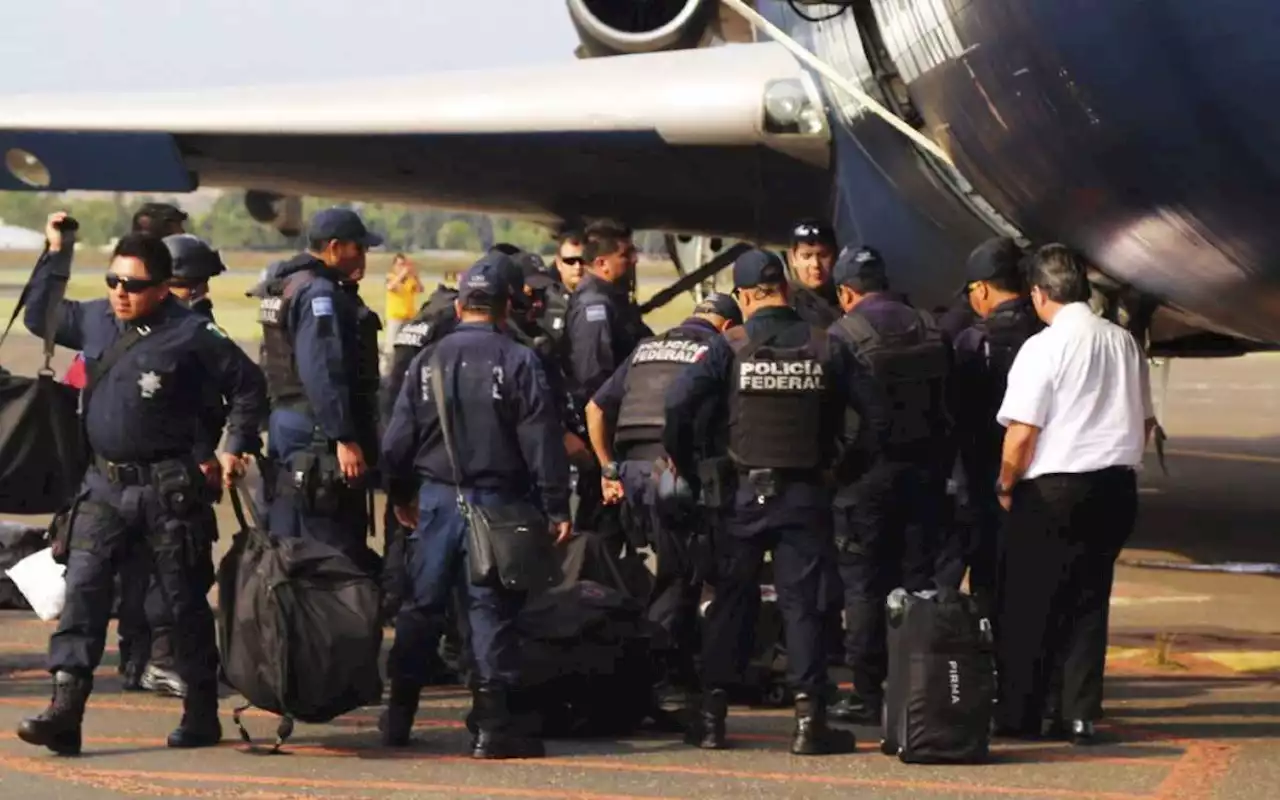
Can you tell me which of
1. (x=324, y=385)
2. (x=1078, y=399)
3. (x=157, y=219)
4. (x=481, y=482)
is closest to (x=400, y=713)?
(x=481, y=482)

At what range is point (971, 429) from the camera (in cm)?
934

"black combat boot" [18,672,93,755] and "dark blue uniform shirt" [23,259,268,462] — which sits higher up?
"dark blue uniform shirt" [23,259,268,462]

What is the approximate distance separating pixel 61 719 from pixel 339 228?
230 centimetres

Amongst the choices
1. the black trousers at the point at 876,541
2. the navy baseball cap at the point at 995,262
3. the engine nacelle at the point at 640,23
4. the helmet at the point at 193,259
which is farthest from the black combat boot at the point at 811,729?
the engine nacelle at the point at 640,23

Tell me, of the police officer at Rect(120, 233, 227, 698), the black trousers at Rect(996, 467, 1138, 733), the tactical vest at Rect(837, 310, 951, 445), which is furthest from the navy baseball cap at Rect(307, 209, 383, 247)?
the black trousers at Rect(996, 467, 1138, 733)

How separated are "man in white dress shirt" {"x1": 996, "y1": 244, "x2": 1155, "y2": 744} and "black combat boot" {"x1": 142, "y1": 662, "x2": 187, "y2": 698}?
129 inches

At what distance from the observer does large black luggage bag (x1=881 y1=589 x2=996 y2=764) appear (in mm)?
7945

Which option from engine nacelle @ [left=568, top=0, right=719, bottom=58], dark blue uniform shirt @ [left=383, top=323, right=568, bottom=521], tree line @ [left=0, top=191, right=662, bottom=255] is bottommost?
dark blue uniform shirt @ [left=383, top=323, right=568, bottom=521]

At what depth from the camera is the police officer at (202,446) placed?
27.6 feet

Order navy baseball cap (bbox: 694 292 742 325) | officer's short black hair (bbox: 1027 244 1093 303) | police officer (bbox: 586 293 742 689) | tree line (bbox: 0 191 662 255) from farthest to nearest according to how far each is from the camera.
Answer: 1. tree line (bbox: 0 191 662 255)
2. navy baseball cap (bbox: 694 292 742 325)
3. police officer (bbox: 586 293 742 689)
4. officer's short black hair (bbox: 1027 244 1093 303)

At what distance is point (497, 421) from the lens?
8109 mm

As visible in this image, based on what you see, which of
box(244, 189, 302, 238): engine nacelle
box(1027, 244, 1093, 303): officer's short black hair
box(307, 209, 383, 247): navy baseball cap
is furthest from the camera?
box(244, 189, 302, 238): engine nacelle

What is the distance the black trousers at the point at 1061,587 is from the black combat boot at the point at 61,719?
10.9 feet

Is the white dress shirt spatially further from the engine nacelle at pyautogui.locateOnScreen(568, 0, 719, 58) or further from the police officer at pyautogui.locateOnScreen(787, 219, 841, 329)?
the engine nacelle at pyautogui.locateOnScreen(568, 0, 719, 58)
